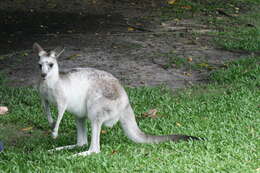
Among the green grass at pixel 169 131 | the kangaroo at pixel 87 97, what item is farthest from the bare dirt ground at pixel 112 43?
the kangaroo at pixel 87 97

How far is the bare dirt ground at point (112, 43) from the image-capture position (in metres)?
8.82

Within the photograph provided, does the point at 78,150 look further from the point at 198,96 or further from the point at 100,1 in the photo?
the point at 100,1

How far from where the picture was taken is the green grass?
5.06 m

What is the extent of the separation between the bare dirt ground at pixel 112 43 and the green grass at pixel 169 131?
68cm

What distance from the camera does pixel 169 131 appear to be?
6.18m

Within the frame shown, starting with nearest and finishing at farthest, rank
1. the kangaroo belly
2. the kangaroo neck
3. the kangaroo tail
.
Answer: the kangaroo neck, the kangaroo belly, the kangaroo tail

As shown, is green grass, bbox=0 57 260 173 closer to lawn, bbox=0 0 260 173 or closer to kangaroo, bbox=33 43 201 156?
lawn, bbox=0 0 260 173

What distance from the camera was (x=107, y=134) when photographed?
623 centimetres

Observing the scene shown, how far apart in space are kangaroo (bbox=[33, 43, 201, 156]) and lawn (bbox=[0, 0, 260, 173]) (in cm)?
19

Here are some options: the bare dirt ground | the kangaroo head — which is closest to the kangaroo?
the kangaroo head

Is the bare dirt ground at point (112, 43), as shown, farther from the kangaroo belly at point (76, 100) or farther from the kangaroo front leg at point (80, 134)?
the kangaroo belly at point (76, 100)

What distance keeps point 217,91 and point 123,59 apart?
220cm

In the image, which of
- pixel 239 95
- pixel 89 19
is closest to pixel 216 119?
pixel 239 95

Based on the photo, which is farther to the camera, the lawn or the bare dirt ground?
the bare dirt ground
